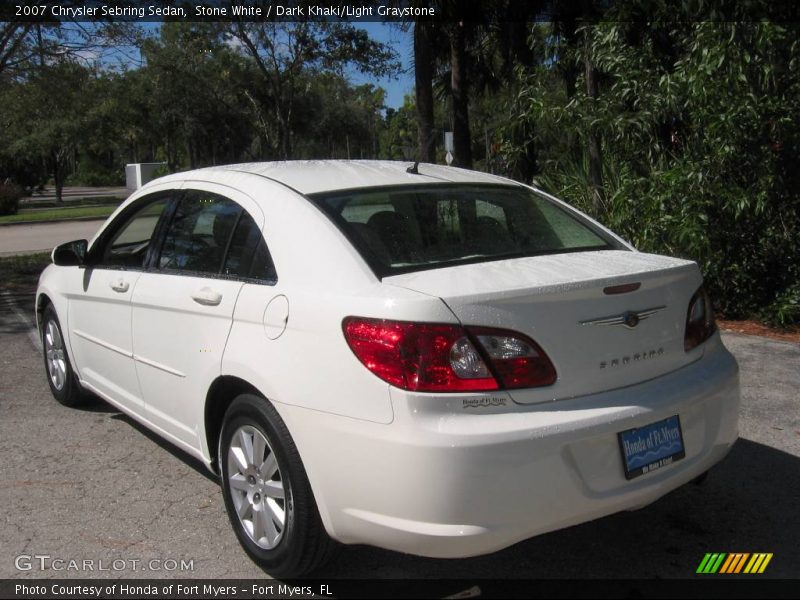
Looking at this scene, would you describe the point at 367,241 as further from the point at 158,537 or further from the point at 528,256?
the point at 158,537

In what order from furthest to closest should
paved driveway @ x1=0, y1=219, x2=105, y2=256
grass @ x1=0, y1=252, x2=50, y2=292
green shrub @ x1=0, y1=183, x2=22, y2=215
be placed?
green shrub @ x1=0, y1=183, x2=22, y2=215 → paved driveway @ x1=0, y1=219, x2=105, y2=256 → grass @ x1=0, y1=252, x2=50, y2=292

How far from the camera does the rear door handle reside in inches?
137

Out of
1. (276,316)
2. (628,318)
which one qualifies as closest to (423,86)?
(276,316)

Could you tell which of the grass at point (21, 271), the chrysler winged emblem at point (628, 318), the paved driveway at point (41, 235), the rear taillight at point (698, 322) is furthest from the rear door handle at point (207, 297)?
the paved driveway at point (41, 235)

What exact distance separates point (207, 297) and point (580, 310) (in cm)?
159

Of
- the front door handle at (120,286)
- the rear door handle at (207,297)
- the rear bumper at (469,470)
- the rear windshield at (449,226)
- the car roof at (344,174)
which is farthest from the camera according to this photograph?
the front door handle at (120,286)

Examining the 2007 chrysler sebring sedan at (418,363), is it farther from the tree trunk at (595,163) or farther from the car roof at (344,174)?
the tree trunk at (595,163)

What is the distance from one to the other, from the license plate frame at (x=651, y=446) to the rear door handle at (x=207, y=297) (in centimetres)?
171

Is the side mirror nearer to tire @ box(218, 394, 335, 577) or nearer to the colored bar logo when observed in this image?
tire @ box(218, 394, 335, 577)

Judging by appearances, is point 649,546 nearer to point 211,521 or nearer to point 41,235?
point 211,521

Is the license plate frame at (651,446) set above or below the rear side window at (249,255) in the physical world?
below

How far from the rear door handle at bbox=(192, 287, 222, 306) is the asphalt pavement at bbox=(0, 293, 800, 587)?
1.04 metres

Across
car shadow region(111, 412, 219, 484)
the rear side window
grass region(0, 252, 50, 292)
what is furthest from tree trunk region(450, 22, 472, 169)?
the rear side window

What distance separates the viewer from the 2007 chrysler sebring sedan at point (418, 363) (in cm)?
267
